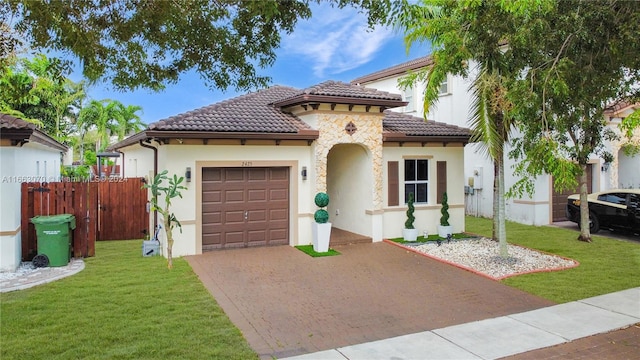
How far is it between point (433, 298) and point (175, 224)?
712cm

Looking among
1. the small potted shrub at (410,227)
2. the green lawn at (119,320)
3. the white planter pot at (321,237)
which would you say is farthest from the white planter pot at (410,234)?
the green lawn at (119,320)

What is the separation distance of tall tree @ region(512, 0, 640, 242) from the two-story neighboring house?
9.33 metres

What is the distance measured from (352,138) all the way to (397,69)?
12182 mm

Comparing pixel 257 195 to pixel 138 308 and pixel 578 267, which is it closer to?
pixel 138 308

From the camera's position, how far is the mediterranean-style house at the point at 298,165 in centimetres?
1279

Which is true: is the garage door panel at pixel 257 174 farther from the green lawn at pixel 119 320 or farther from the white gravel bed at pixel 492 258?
the white gravel bed at pixel 492 258

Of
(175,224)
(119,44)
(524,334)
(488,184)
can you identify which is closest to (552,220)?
(488,184)

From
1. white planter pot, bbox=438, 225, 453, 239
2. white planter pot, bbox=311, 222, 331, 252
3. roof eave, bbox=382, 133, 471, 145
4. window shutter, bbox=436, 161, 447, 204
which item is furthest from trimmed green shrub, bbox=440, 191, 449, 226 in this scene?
white planter pot, bbox=311, 222, 331, 252

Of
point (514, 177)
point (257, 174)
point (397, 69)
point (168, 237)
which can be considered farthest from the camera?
point (397, 69)

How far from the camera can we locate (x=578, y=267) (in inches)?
458

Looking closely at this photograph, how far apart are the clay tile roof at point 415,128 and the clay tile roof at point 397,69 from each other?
21.5ft

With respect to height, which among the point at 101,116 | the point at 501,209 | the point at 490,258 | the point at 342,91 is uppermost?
the point at 101,116

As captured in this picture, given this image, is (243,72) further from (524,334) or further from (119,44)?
(524,334)

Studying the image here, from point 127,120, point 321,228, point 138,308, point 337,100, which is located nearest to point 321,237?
point 321,228
